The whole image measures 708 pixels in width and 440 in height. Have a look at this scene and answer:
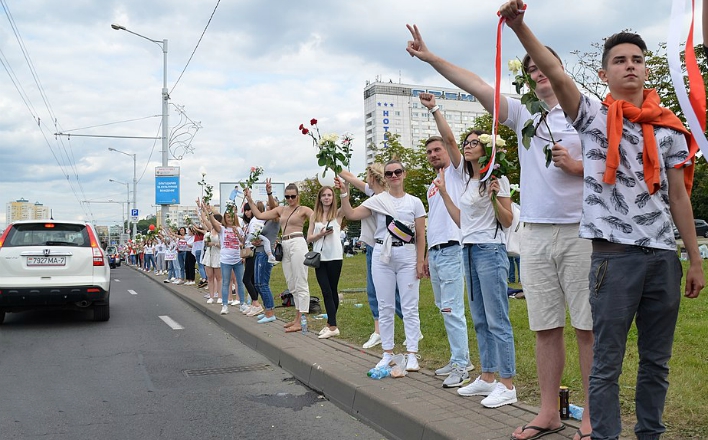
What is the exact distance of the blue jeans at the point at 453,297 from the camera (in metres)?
5.17

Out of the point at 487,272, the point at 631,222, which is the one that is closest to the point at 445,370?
the point at 487,272

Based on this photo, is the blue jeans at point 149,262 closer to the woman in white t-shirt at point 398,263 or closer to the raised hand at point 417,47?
the woman in white t-shirt at point 398,263

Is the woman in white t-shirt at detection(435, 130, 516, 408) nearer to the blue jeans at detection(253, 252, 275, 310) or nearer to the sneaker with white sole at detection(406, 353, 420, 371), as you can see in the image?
the sneaker with white sole at detection(406, 353, 420, 371)

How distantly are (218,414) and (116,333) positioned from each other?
5.36 metres

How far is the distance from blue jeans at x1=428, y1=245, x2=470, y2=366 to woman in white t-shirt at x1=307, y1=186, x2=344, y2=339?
2534 millimetres

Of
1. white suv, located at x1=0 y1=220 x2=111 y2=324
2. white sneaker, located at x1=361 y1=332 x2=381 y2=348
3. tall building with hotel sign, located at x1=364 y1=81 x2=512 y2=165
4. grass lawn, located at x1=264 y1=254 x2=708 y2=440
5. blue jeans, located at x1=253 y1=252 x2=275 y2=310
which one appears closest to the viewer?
grass lawn, located at x1=264 y1=254 x2=708 y2=440

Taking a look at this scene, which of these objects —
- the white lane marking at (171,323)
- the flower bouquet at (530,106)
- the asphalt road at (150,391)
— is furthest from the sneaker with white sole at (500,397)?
the white lane marking at (171,323)

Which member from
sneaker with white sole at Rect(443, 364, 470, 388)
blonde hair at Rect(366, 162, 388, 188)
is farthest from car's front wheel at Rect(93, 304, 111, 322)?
sneaker with white sole at Rect(443, 364, 470, 388)

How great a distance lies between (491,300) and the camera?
15.2 feet

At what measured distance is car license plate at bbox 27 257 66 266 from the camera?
405 inches

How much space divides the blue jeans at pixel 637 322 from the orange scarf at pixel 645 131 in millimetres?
347

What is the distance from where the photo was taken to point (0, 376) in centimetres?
659

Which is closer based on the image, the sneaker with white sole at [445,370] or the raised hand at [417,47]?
the raised hand at [417,47]

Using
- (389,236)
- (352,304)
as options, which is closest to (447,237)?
(389,236)
